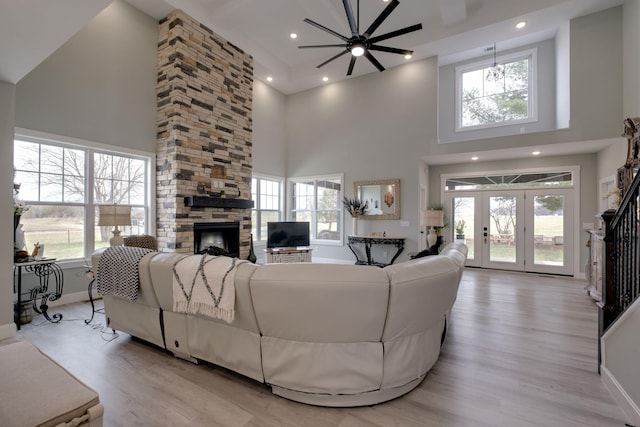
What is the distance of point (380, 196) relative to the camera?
6.85 meters

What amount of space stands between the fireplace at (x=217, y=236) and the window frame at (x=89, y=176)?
0.77m

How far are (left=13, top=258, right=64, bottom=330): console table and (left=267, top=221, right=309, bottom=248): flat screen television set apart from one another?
3.49 meters

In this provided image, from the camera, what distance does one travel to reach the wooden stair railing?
6.72 feet

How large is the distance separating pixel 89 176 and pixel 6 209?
1670 mm

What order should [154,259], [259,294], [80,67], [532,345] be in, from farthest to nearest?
[80,67] < [532,345] < [154,259] < [259,294]

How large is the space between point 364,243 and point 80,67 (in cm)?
601

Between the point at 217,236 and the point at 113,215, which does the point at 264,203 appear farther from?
the point at 113,215

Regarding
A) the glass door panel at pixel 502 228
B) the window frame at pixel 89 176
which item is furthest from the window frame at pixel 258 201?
the glass door panel at pixel 502 228

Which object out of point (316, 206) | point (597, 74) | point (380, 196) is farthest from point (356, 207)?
point (597, 74)

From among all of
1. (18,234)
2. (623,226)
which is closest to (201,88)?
(18,234)

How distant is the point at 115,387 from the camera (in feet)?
6.82

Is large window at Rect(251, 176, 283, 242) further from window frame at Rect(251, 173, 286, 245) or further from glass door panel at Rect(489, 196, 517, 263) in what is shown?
glass door panel at Rect(489, 196, 517, 263)

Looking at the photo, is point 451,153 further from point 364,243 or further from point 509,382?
point 509,382

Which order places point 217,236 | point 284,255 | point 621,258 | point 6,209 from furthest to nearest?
point 284,255
point 217,236
point 6,209
point 621,258
